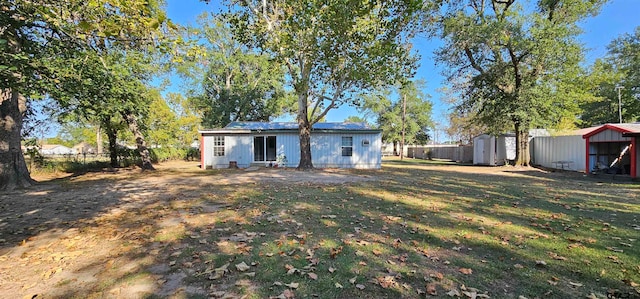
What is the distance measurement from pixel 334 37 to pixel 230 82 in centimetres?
1929

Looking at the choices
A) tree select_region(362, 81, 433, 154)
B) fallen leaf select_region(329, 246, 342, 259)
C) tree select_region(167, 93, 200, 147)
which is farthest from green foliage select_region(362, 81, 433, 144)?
fallen leaf select_region(329, 246, 342, 259)

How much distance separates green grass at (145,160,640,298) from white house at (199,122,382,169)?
37.5 ft

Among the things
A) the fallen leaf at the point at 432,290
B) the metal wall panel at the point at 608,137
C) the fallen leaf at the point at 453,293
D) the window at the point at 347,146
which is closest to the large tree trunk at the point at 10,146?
the fallen leaf at the point at 432,290

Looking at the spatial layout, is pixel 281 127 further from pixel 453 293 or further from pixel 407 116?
pixel 407 116

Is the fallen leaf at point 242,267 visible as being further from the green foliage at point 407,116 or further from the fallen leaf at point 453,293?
the green foliage at point 407,116

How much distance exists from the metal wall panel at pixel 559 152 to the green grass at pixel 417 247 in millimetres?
10324

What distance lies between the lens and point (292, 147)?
18.5 meters

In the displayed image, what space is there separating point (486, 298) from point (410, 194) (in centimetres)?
542

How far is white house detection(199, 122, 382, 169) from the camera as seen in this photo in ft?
60.2

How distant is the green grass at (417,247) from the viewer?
2.88 meters

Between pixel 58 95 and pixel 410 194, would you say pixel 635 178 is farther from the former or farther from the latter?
pixel 58 95

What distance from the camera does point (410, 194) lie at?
7965 mm

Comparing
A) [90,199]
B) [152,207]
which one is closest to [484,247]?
[152,207]

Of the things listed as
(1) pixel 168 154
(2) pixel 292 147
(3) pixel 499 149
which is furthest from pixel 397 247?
(1) pixel 168 154
